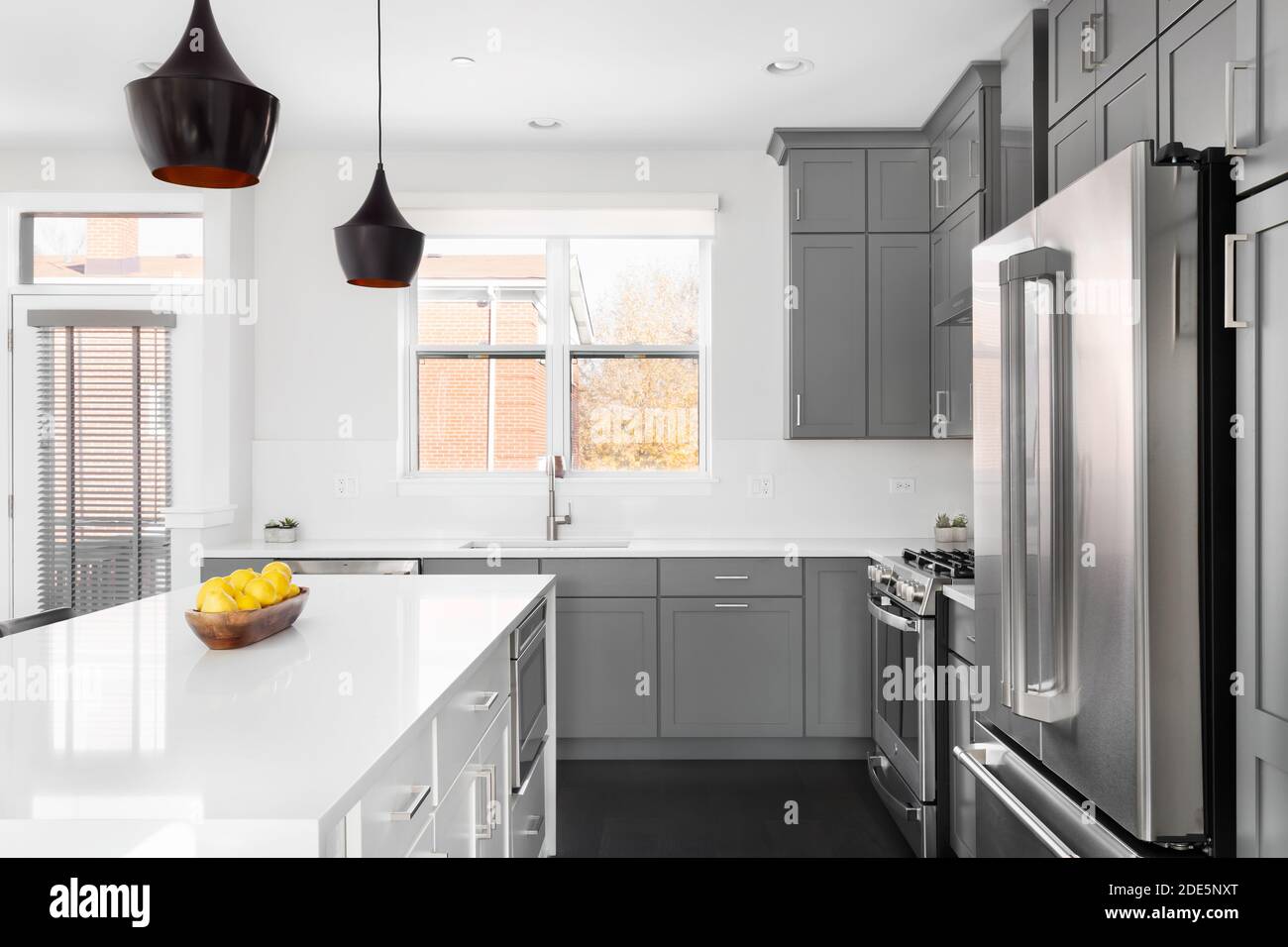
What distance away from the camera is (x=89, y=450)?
4039 mm

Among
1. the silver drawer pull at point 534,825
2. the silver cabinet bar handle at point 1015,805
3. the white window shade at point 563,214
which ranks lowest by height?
the silver drawer pull at point 534,825

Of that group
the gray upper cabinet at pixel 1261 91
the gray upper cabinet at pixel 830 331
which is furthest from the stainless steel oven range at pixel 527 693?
the gray upper cabinet at pixel 830 331

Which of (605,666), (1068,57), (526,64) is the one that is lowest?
(605,666)

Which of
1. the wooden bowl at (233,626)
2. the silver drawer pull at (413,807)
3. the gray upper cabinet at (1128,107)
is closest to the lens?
the silver drawer pull at (413,807)

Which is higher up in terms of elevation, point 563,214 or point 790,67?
point 790,67

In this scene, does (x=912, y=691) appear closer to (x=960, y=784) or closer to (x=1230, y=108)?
(x=960, y=784)

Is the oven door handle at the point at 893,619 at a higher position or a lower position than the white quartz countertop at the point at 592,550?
lower

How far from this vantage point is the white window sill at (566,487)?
4.14 metres

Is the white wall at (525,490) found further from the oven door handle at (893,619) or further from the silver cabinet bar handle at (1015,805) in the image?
the silver cabinet bar handle at (1015,805)

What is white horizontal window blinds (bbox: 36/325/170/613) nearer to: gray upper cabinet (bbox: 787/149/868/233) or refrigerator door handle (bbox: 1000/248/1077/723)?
gray upper cabinet (bbox: 787/149/868/233)

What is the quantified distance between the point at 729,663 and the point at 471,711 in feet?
6.93

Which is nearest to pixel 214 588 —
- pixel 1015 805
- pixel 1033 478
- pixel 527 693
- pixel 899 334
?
pixel 527 693

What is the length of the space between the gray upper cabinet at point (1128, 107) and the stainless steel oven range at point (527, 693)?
6.50ft
